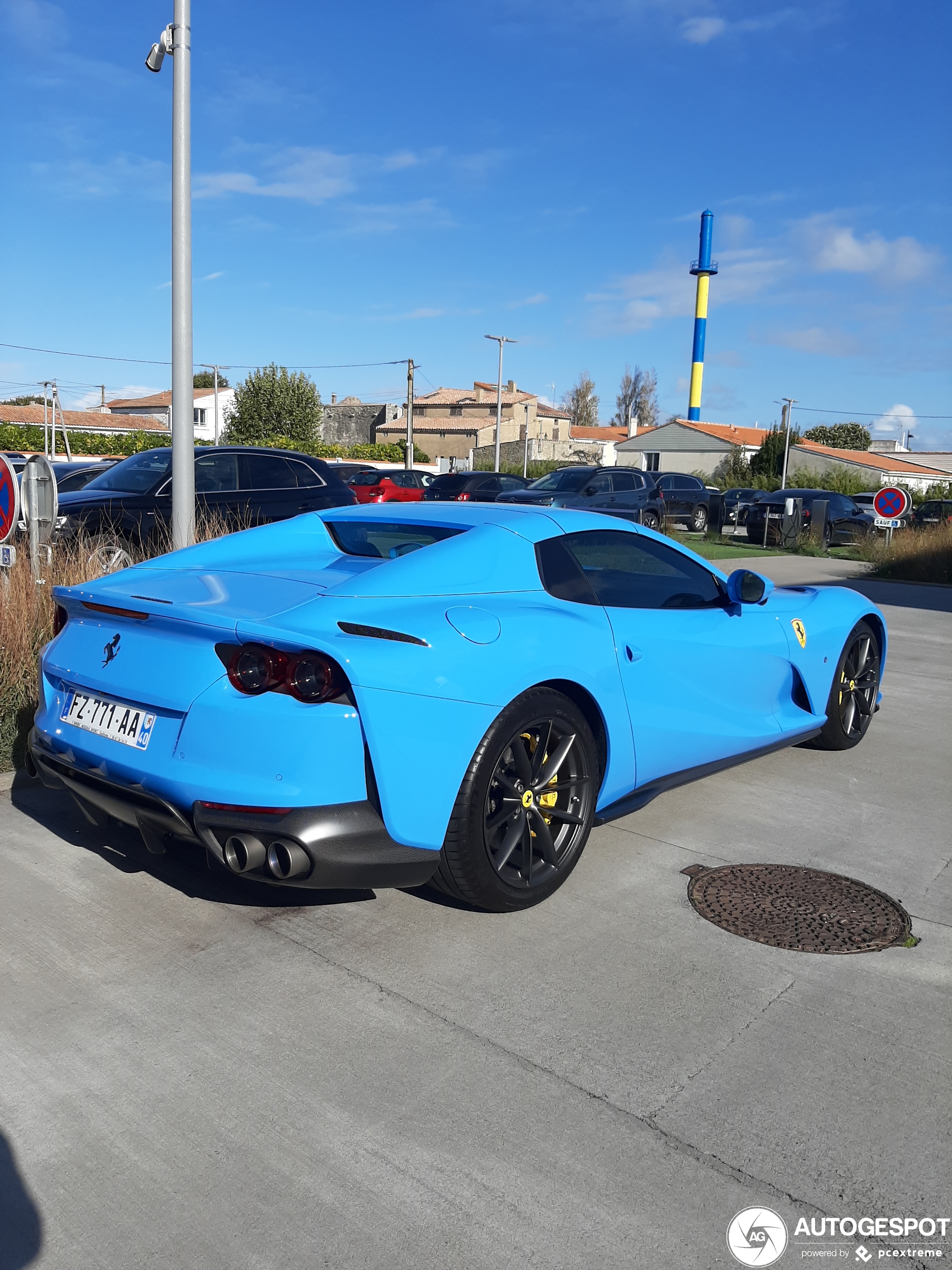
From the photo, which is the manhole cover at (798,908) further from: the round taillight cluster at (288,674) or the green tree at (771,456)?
the green tree at (771,456)

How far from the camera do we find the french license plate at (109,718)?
3.34 meters

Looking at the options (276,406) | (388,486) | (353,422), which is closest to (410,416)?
(276,406)

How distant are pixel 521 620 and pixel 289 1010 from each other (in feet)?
4.84

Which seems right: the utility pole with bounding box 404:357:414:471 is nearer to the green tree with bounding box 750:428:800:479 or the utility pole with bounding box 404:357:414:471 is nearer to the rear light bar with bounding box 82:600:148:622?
the green tree with bounding box 750:428:800:479

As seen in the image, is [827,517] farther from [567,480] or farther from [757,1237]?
[757,1237]

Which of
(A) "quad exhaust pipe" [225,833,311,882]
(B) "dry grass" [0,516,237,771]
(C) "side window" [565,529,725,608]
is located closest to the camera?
(A) "quad exhaust pipe" [225,833,311,882]

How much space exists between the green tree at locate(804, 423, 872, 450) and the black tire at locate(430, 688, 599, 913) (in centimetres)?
9447

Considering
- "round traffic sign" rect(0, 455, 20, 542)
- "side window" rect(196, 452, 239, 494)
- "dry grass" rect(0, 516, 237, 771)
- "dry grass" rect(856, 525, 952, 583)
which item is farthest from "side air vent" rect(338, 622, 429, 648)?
"dry grass" rect(856, 525, 952, 583)

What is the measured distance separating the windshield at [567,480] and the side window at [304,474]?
1206 centimetres

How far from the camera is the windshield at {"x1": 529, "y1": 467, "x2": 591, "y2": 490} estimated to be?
75.3 ft

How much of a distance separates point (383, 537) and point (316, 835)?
1723 millimetres

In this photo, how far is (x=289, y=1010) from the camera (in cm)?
307

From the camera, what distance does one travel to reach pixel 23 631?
231 inches

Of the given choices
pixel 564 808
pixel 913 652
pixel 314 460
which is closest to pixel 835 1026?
pixel 564 808
